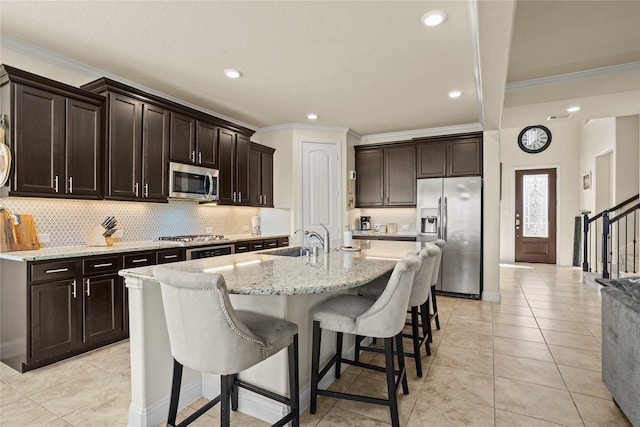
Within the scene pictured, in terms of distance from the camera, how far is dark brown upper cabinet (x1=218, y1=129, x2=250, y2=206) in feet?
14.8

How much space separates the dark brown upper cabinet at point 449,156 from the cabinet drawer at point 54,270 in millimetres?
4659

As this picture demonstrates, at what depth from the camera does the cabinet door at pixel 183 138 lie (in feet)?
12.5

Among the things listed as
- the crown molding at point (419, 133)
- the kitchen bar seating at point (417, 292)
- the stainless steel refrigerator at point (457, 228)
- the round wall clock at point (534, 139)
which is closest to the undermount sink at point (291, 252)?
the kitchen bar seating at point (417, 292)

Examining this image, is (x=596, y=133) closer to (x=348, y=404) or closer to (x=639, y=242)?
(x=639, y=242)

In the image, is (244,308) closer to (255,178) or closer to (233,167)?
(233,167)

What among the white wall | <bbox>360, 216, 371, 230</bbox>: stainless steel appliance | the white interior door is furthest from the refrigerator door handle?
the white wall

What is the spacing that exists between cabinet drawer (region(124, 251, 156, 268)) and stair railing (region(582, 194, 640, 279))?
6029 mm

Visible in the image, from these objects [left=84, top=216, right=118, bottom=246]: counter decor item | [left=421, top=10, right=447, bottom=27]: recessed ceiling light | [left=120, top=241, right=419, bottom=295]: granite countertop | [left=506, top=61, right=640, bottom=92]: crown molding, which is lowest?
[left=120, top=241, right=419, bottom=295]: granite countertop

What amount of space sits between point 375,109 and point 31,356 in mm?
4344

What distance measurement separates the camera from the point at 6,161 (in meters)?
2.63

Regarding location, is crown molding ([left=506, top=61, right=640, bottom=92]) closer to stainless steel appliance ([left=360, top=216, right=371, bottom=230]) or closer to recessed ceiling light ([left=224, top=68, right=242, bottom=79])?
recessed ceiling light ([left=224, top=68, right=242, bottom=79])

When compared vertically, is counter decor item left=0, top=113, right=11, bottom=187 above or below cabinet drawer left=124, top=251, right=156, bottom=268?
above

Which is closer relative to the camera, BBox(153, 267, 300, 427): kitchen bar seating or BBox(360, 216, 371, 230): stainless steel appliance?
BBox(153, 267, 300, 427): kitchen bar seating

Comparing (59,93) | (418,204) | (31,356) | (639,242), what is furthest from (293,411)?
(639,242)
